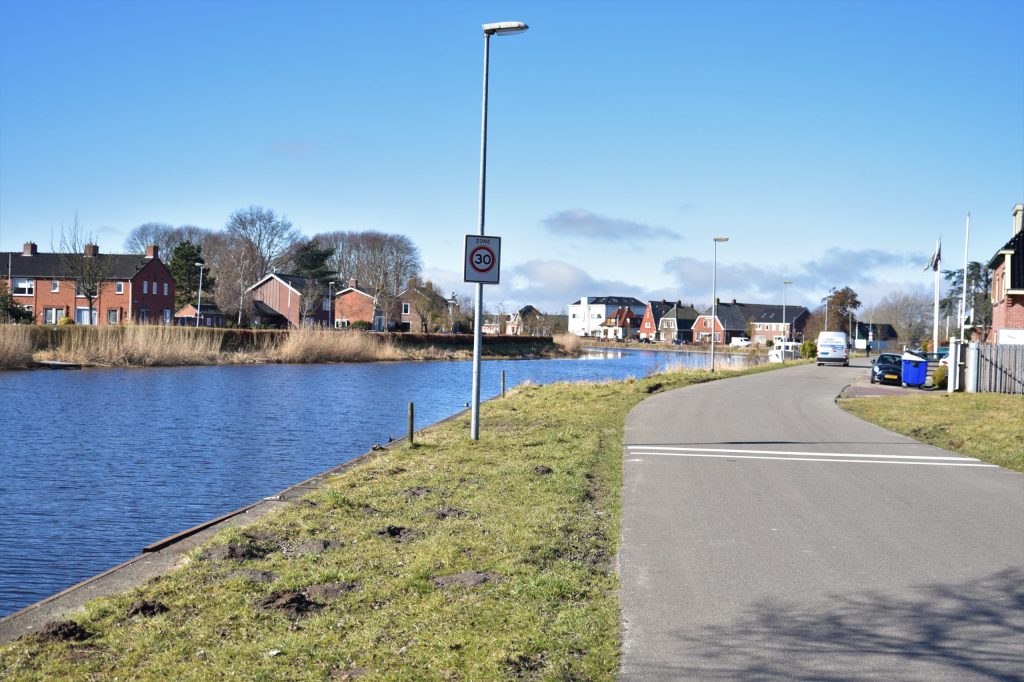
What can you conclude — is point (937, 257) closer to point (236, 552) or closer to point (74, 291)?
point (236, 552)

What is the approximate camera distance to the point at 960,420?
70.2 ft

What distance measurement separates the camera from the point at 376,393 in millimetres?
37438

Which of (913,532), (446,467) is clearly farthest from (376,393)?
(913,532)

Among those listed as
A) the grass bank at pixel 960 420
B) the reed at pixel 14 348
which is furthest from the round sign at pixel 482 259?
the reed at pixel 14 348

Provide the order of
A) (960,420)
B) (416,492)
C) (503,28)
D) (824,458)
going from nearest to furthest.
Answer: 1. (416,492)
2. (824,458)
3. (503,28)
4. (960,420)

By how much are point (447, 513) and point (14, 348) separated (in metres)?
43.3

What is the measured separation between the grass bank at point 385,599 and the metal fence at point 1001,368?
23.4 metres

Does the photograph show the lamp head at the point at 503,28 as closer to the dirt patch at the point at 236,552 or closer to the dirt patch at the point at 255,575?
the dirt patch at the point at 236,552

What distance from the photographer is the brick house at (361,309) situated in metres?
97.2

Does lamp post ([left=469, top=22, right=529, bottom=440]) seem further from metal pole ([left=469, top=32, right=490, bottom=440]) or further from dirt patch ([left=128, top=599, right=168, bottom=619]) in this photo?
dirt patch ([left=128, top=599, right=168, bottom=619])

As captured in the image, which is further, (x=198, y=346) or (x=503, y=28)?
(x=198, y=346)

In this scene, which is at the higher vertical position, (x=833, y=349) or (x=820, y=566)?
(x=833, y=349)

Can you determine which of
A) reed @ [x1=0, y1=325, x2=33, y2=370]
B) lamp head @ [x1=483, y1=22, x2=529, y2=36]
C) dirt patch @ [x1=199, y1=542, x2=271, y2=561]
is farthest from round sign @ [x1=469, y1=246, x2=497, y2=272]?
reed @ [x1=0, y1=325, x2=33, y2=370]

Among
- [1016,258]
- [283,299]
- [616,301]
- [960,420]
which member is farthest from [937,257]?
[616,301]
